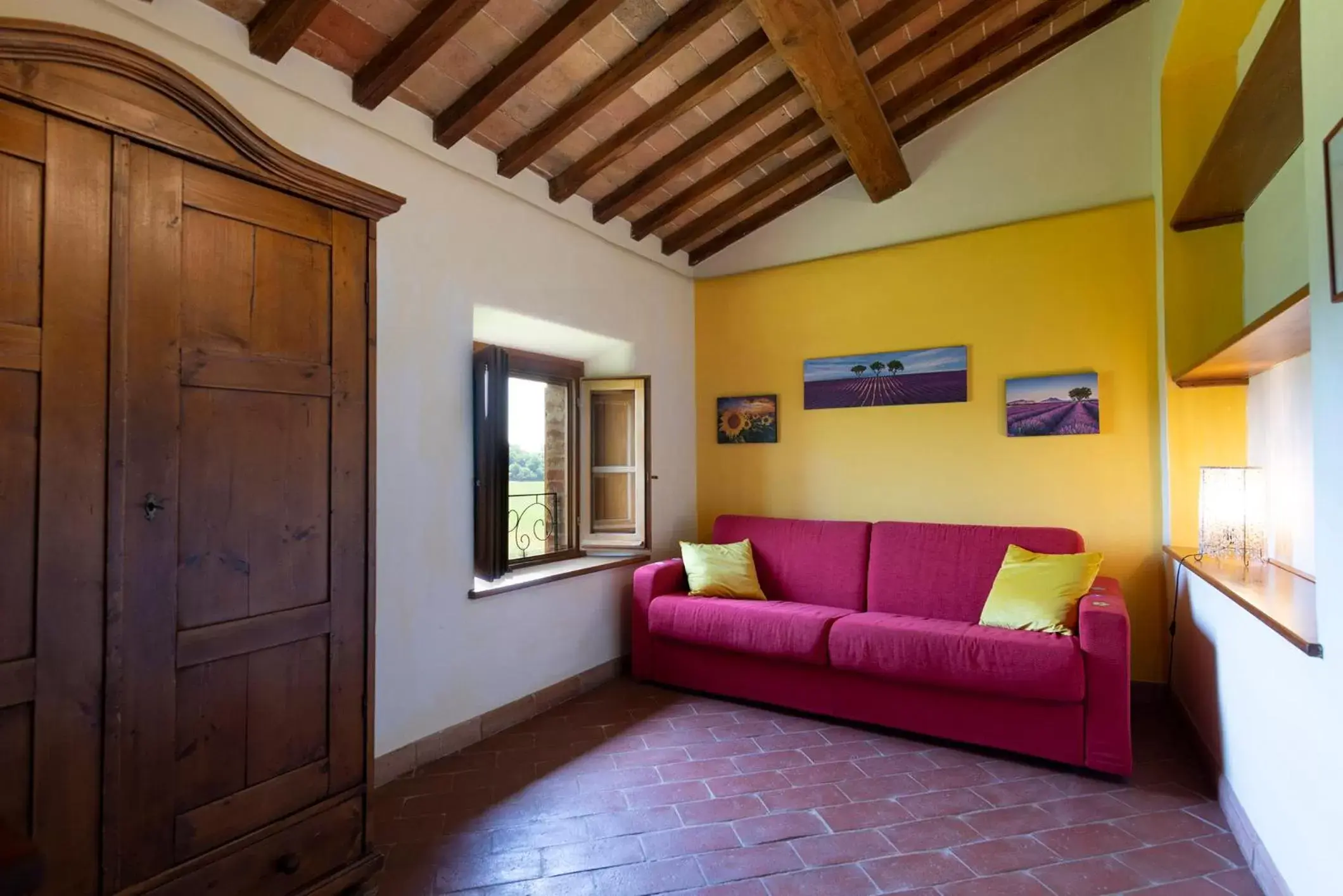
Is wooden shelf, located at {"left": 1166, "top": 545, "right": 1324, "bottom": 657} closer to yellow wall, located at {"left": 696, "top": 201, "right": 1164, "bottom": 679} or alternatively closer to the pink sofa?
the pink sofa

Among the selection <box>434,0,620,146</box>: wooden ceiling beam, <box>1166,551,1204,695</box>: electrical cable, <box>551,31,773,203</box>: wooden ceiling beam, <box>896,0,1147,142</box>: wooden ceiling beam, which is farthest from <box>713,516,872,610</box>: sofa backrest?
<box>434,0,620,146</box>: wooden ceiling beam

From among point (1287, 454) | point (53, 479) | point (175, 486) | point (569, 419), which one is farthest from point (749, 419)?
point (53, 479)

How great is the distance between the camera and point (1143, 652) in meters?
3.62

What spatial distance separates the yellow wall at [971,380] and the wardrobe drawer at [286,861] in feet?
10.9

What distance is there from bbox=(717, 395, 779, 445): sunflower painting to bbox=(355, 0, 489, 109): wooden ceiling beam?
9.55 ft

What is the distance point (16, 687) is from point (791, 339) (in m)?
4.17

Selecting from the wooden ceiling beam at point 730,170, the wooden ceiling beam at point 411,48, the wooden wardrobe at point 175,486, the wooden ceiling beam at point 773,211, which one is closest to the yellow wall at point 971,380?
the wooden ceiling beam at point 773,211

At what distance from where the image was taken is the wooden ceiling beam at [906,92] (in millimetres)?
3289

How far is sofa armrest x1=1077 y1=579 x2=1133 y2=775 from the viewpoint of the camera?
8.97ft

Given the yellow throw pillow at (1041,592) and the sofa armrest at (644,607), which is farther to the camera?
the sofa armrest at (644,607)

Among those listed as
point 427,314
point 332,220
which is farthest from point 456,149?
point 332,220

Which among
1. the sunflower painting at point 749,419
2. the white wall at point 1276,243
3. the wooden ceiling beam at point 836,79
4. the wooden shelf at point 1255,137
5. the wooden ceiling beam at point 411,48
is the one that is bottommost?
the sunflower painting at point 749,419

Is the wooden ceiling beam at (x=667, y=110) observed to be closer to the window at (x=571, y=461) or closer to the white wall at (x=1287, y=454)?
the window at (x=571, y=461)

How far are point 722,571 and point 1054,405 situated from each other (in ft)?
7.09
